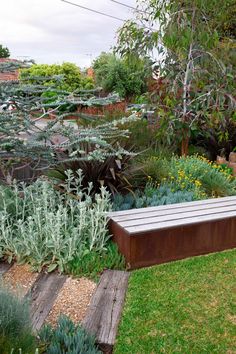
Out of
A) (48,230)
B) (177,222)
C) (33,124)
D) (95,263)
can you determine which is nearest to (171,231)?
(177,222)

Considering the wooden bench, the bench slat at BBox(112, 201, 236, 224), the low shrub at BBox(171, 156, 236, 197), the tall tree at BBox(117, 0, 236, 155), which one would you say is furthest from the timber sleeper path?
the tall tree at BBox(117, 0, 236, 155)

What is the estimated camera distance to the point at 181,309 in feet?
7.42

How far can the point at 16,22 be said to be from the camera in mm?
5023

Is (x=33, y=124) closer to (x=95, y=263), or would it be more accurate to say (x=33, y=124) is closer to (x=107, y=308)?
(x=95, y=263)

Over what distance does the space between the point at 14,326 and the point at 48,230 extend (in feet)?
4.19

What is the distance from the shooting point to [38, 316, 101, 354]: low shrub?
1.69 m

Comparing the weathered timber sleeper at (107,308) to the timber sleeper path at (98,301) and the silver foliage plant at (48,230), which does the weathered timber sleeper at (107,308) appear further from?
the silver foliage plant at (48,230)

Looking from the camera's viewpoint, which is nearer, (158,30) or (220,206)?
(220,206)

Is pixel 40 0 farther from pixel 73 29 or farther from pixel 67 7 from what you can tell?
pixel 67 7

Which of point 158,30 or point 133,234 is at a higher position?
point 158,30

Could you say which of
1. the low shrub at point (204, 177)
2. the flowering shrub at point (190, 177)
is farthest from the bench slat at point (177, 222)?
the low shrub at point (204, 177)

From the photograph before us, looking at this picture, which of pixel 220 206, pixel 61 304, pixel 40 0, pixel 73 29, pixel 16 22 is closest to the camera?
pixel 61 304

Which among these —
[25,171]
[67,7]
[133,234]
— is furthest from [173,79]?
[67,7]

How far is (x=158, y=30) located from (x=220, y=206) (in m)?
3.06
